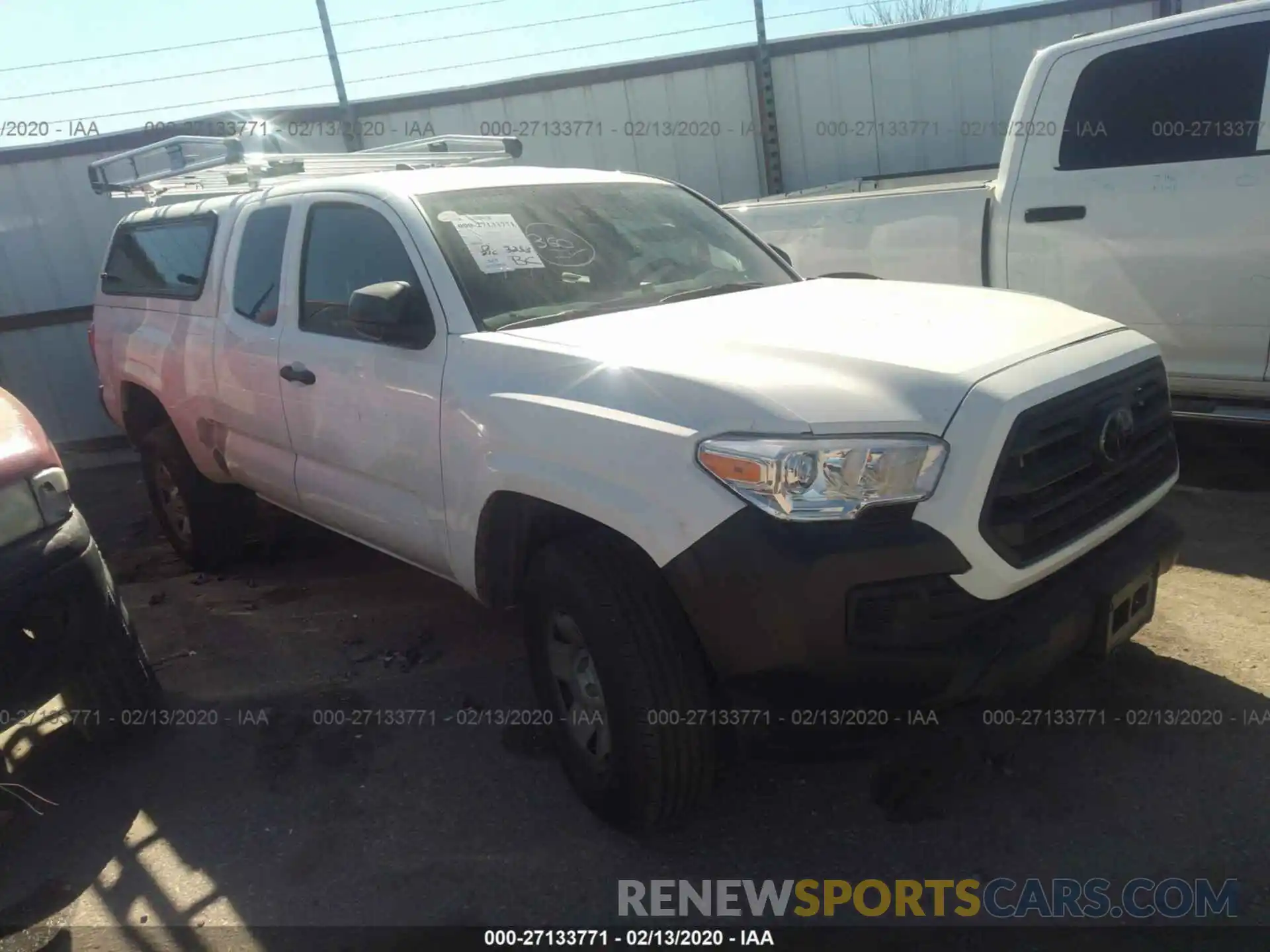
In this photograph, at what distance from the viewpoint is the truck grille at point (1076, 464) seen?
2295 millimetres

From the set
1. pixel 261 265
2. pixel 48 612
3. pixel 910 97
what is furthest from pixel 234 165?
pixel 910 97

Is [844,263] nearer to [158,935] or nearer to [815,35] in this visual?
[815,35]

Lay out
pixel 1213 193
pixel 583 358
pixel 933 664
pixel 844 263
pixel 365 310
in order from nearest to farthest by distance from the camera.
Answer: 1. pixel 933 664
2. pixel 583 358
3. pixel 365 310
4. pixel 1213 193
5. pixel 844 263

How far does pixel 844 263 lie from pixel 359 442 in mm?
3202

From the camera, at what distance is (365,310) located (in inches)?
118

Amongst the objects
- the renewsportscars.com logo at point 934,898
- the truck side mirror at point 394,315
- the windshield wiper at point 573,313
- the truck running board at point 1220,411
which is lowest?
the renewsportscars.com logo at point 934,898

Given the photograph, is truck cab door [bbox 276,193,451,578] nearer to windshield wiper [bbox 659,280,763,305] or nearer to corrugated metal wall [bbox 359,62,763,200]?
windshield wiper [bbox 659,280,763,305]

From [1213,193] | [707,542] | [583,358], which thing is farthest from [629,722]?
[1213,193]

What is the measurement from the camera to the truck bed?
5164 millimetres

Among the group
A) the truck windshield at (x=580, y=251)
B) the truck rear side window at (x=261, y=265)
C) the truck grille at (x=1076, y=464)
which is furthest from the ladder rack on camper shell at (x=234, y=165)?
the truck grille at (x=1076, y=464)

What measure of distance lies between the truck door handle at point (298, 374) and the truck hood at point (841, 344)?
1.08 metres

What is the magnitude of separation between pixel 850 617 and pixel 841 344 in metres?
0.78

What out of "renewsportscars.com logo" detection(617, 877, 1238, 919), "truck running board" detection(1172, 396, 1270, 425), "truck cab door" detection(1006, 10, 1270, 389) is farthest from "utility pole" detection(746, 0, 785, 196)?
"renewsportscars.com logo" detection(617, 877, 1238, 919)

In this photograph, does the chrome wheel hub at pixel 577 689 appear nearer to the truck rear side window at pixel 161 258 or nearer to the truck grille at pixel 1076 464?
the truck grille at pixel 1076 464
